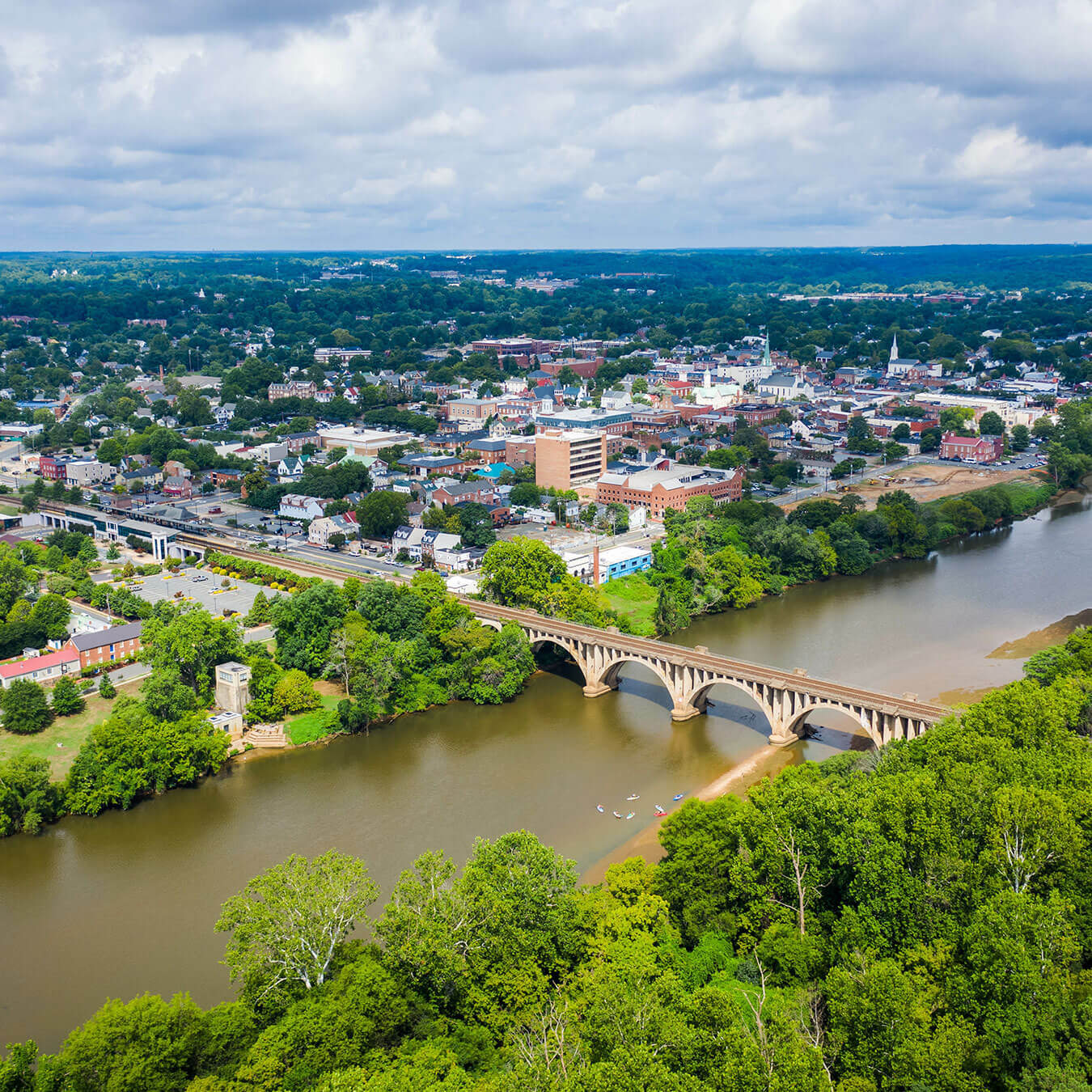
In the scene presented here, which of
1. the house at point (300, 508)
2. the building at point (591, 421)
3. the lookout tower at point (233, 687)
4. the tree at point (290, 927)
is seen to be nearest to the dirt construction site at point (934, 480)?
the building at point (591, 421)

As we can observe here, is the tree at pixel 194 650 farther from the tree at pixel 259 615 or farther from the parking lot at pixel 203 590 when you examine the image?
the parking lot at pixel 203 590

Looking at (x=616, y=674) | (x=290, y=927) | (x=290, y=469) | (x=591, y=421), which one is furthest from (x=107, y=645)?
(x=591, y=421)

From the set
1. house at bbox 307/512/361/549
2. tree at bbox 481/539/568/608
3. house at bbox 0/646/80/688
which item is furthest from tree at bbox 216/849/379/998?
house at bbox 307/512/361/549

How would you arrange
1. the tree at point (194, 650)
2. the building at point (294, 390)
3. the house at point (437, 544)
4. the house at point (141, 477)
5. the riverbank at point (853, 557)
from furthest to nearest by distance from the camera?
the building at point (294, 390) < the house at point (141, 477) < the house at point (437, 544) < the riverbank at point (853, 557) < the tree at point (194, 650)

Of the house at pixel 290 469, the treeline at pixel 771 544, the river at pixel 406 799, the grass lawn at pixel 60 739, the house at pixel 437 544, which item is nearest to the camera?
the river at pixel 406 799

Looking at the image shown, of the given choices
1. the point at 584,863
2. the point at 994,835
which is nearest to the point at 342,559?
the point at 584,863

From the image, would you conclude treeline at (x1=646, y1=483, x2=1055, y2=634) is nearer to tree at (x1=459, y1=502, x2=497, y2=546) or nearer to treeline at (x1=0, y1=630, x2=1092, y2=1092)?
tree at (x1=459, y1=502, x2=497, y2=546)

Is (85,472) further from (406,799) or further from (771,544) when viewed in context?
(406,799)

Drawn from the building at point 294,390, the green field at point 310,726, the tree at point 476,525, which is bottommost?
the green field at point 310,726
